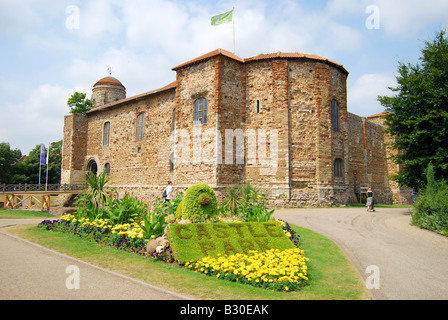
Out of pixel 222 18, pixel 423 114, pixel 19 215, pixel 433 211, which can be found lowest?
pixel 19 215

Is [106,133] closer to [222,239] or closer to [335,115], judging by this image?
[335,115]

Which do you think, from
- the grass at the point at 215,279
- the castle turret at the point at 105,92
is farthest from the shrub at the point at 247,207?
the castle turret at the point at 105,92

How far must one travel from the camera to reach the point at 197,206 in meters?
9.52

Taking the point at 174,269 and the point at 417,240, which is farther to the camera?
the point at 417,240

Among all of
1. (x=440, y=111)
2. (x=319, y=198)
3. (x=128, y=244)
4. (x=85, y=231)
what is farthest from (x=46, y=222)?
(x=440, y=111)

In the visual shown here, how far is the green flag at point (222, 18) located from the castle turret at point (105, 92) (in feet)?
82.5

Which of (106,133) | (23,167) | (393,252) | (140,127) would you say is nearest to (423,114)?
(393,252)

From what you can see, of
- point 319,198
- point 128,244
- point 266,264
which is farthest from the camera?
point 319,198

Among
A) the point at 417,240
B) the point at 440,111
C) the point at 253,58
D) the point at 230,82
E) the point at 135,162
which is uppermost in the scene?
the point at 253,58

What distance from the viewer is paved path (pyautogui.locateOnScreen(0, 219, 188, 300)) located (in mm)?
4949

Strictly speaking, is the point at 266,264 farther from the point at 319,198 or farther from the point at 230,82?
the point at 230,82

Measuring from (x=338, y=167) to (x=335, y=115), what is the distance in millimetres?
3876
